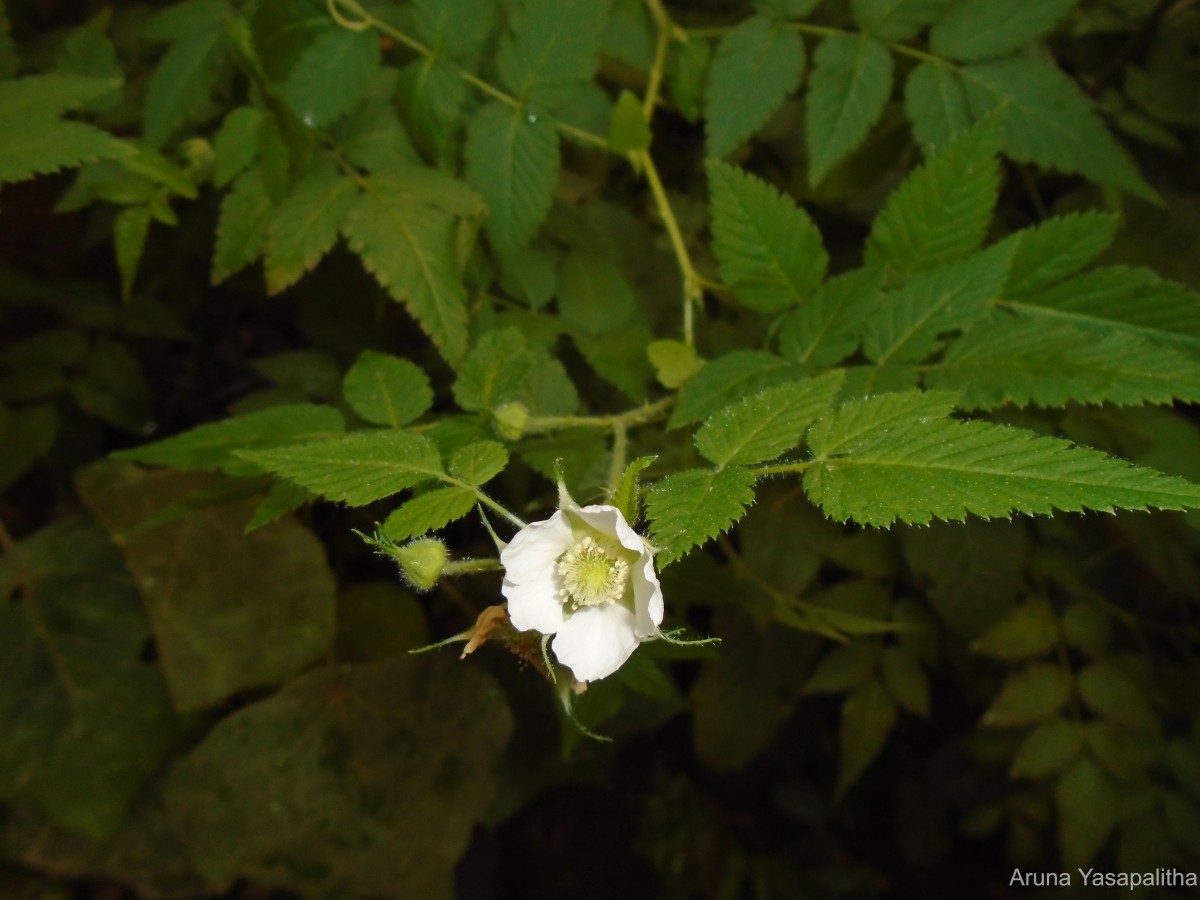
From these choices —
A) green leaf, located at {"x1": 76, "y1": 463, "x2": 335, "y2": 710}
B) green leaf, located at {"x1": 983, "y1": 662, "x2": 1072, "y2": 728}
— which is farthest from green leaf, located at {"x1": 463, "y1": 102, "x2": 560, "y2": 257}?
green leaf, located at {"x1": 983, "y1": 662, "x2": 1072, "y2": 728}

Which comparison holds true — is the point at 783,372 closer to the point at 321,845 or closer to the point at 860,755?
the point at 860,755

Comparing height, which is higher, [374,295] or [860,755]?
[374,295]

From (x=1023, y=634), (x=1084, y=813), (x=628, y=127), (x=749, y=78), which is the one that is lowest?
(x=1084, y=813)

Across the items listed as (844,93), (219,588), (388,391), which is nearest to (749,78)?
(844,93)

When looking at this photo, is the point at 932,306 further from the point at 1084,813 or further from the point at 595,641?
the point at 1084,813

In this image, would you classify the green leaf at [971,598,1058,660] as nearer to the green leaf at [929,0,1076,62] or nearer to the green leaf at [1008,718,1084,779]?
the green leaf at [1008,718,1084,779]

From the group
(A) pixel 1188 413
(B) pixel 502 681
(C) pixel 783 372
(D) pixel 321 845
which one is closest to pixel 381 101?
(C) pixel 783 372

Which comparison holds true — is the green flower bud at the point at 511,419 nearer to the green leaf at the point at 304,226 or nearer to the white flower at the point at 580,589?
the white flower at the point at 580,589
